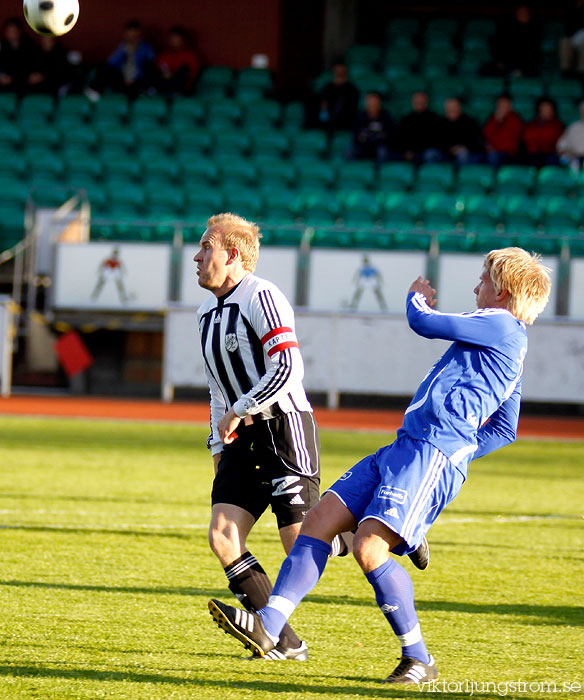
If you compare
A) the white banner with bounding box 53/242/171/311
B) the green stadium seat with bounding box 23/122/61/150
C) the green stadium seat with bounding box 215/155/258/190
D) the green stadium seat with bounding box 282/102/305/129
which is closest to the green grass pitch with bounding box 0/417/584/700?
the white banner with bounding box 53/242/171/311

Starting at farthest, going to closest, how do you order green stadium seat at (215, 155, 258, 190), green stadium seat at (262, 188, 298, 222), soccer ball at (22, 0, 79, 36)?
green stadium seat at (215, 155, 258, 190) → green stadium seat at (262, 188, 298, 222) → soccer ball at (22, 0, 79, 36)

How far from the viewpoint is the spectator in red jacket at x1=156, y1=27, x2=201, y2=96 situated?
2273cm

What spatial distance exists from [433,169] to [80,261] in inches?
256

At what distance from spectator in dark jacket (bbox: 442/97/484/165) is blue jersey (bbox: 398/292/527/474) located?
16.3 meters

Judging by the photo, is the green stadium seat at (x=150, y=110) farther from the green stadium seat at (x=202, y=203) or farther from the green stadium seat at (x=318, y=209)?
the green stadium seat at (x=318, y=209)

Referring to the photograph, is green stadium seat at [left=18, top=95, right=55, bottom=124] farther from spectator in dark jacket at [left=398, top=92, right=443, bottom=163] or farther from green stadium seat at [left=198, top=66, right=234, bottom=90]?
spectator in dark jacket at [left=398, top=92, right=443, bottom=163]

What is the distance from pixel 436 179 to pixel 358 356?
4432 millimetres

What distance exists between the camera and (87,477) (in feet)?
32.5

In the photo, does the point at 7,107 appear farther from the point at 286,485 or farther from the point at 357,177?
the point at 286,485

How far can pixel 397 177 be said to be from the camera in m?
20.1

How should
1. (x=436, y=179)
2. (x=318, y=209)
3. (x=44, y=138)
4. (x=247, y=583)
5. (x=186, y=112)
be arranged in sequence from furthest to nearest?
1. (x=186, y=112)
2. (x=44, y=138)
3. (x=436, y=179)
4. (x=318, y=209)
5. (x=247, y=583)

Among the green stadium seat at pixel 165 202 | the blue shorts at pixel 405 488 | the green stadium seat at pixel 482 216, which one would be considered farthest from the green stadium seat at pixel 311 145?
the blue shorts at pixel 405 488

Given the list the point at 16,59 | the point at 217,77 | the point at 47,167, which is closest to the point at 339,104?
the point at 217,77

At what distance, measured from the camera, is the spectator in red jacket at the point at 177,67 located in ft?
74.6
